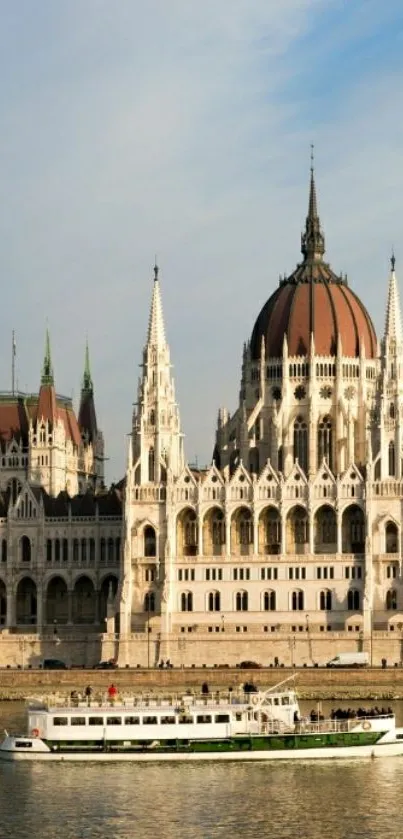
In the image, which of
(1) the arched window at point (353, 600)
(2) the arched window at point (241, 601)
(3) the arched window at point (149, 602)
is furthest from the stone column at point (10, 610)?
(1) the arched window at point (353, 600)

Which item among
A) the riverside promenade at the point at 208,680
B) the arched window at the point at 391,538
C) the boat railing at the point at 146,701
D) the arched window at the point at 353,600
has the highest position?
the arched window at the point at 391,538

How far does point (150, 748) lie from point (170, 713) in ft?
6.55

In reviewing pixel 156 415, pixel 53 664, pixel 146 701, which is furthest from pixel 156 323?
pixel 146 701

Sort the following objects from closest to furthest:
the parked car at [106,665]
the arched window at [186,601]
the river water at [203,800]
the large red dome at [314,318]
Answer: the river water at [203,800] → the parked car at [106,665] → the arched window at [186,601] → the large red dome at [314,318]

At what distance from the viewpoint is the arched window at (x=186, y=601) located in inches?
6875

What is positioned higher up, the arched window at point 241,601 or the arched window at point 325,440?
the arched window at point 325,440

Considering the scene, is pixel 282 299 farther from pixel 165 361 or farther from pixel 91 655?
pixel 91 655

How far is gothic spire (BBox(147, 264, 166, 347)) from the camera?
18388 cm

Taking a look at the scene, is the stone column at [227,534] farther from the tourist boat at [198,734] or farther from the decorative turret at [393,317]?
the tourist boat at [198,734]

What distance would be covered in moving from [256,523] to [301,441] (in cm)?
1496

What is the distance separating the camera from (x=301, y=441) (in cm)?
18788

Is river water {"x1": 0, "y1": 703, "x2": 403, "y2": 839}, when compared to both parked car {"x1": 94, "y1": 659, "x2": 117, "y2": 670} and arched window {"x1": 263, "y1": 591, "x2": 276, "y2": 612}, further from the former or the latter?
arched window {"x1": 263, "y1": 591, "x2": 276, "y2": 612}

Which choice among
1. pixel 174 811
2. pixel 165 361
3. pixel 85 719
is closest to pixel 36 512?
pixel 165 361

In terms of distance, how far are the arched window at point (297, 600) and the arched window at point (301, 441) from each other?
16.8m
